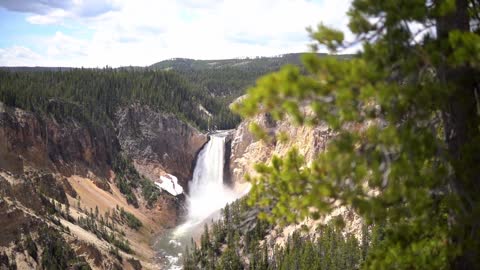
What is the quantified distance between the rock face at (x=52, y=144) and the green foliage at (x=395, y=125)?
4997 centimetres

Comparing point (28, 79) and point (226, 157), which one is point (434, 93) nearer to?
point (226, 157)

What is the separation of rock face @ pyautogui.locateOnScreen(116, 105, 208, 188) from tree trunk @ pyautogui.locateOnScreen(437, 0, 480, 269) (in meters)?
74.4

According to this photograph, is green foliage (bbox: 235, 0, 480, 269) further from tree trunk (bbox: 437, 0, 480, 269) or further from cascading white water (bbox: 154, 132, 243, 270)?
cascading white water (bbox: 154, 132, 243, 270)

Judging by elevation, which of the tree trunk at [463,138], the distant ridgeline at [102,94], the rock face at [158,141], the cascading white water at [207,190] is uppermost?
the tree trunk at [463,138]

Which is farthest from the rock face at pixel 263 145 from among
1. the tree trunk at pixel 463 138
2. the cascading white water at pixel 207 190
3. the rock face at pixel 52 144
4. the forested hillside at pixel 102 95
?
the tree trunk at pixel 463 138

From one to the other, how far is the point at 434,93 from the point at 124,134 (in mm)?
78115

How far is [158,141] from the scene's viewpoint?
3238 inches

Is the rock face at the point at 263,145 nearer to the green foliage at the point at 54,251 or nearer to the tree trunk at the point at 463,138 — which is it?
the green foliage at the point at 54,251

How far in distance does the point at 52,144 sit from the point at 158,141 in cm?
2123

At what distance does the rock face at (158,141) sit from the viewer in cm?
8038

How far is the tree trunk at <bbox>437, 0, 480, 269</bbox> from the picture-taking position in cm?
679

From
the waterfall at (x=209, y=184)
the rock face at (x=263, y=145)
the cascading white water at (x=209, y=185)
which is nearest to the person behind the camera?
the rock face at (x=263, y=145)

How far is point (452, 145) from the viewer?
7.11 meters

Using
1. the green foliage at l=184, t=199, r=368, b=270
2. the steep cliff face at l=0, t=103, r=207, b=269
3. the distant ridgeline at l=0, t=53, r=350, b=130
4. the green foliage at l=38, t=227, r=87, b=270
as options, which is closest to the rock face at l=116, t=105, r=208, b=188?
the steep cliff face at l=0, t=103, r=207, b=269
